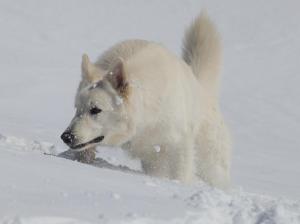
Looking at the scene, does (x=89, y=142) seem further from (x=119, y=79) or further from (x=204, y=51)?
(x=204, y=51)

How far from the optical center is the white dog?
5168 millimetres

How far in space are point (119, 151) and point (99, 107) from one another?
6.24 ft

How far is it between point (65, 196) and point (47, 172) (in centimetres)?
57

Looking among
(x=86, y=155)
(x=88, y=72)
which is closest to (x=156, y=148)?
(x=86, y=155)

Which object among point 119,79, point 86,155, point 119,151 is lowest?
point 119,151

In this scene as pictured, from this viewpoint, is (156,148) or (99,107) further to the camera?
(156,148)

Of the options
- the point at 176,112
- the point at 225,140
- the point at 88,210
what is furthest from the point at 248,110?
the point at 88,210

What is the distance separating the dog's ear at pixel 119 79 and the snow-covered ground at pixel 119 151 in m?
0.70

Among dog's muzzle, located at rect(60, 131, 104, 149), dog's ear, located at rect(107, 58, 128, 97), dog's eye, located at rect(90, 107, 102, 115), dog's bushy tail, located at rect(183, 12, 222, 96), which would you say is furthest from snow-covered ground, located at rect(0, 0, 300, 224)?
dog's bushy tail, located at rect(183, 12, 222, 96)

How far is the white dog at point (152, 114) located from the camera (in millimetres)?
5168

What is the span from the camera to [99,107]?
5156 millimetres

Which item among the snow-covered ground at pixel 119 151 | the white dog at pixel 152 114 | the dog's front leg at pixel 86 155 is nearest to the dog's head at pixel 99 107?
the white dog at pixel 152 114

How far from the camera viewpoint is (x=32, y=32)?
1733 cm

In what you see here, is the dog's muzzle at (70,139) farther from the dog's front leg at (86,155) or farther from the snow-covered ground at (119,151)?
the dog's front leg at (86,155)
